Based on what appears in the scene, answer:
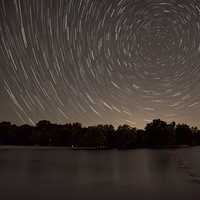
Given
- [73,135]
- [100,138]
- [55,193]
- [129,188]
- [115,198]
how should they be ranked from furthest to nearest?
[73,135] < [100,138] < [129,188] < [55,193] < [115,198]

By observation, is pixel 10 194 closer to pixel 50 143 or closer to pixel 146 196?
pixel 146 196

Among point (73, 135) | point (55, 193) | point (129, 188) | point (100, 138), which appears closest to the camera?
point (55, 193)

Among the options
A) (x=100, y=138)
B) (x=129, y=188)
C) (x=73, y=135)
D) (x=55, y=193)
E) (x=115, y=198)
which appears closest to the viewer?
(x=115, y=198)

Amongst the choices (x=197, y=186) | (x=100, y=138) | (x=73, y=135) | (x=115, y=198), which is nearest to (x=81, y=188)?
(x=115, y=198)

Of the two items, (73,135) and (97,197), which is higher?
(73,135)

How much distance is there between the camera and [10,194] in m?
22.9

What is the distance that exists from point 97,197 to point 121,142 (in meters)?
159

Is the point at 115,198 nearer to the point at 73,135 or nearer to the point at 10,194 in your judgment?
the point at 10,194

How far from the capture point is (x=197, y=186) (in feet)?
90.1

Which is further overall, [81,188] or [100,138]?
[100,138]

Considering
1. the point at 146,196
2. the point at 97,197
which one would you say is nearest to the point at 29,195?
the point at 97,197

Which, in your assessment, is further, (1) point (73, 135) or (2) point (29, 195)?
(1) point (73, 135)

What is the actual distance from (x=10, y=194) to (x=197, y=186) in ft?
42.0

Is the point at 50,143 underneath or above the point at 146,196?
above
